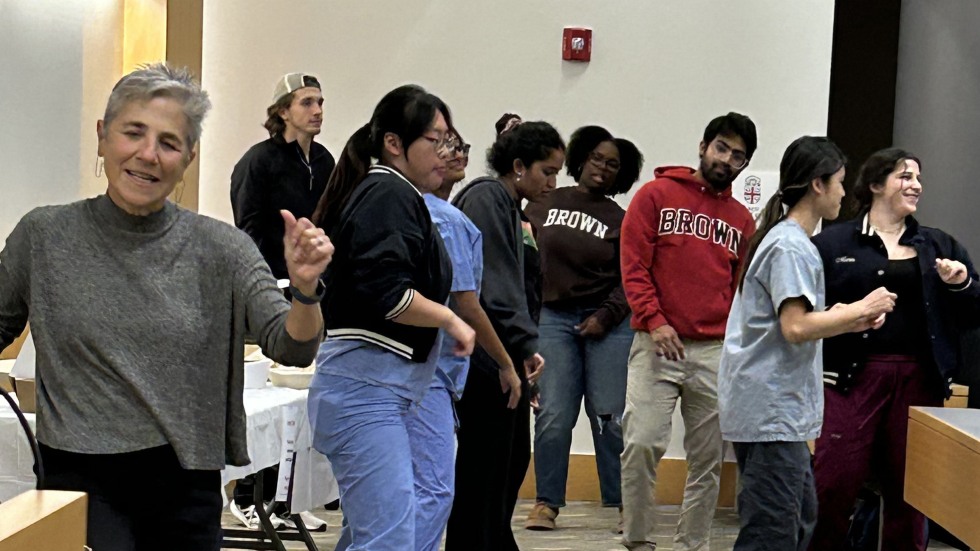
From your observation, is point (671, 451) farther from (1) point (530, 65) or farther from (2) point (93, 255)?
(2) point (93, 255)

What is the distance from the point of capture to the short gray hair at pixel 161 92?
6.51 ft

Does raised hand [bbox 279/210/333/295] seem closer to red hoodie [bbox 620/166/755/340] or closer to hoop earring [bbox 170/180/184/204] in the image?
red hoodie [bbox 620/166/755/340]

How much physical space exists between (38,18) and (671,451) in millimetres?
3368

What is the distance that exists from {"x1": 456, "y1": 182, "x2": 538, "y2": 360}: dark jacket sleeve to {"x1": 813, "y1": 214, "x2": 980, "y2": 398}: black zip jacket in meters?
1.11

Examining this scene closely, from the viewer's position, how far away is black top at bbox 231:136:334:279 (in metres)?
4.86

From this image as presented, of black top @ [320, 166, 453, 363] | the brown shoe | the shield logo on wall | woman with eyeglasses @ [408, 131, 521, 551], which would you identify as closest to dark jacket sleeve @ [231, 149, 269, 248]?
woman with eyeglasses @ [408, 131, 521, 551]

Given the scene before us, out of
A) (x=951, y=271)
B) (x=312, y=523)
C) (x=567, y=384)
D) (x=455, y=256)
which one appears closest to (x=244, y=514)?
(x=312, y=523)

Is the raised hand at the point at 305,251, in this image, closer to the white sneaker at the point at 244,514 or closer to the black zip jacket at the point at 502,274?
the black zip jacket at the point at 502,274

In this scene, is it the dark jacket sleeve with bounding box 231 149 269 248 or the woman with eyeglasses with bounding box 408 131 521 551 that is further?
the dark jacket sleeve with bounding box 231 149 269 248

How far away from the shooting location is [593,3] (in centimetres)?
598

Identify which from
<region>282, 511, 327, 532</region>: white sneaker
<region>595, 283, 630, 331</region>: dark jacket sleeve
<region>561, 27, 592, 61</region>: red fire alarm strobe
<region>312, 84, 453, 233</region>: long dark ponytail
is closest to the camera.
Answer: <region>312, 84, 453, 233</region>: long dark ponytail

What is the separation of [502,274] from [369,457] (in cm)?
108

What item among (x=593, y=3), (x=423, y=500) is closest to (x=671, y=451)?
(x=593, y=3)

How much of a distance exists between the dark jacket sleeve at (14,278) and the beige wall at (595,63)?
13.4ft
